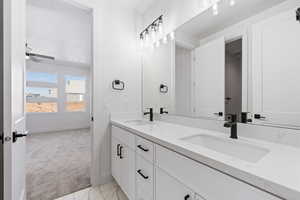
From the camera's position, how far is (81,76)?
210 inches

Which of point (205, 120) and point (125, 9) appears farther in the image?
point (125, 9)

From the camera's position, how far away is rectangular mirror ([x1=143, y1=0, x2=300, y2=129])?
33.6 inches

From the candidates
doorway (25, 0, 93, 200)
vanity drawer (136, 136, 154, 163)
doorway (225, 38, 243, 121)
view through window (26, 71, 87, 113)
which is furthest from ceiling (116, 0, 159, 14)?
view through window (26, 71, 87, 113)

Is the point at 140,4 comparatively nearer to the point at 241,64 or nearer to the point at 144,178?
the point at 241,64

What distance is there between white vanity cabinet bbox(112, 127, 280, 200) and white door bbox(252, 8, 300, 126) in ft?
2.14

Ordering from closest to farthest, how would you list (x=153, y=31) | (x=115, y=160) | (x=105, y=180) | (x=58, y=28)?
(x=115, y=160) → (x=105, y=180) → (x=153, y=31) → (x=58, y=28)

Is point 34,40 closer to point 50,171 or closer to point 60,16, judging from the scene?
point 60,16

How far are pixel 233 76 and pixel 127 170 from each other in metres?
1.32

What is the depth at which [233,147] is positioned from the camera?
880 millimetres

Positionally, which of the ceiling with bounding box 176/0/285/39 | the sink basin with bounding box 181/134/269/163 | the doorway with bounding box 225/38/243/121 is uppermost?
the ceiling with bounding box 176/0/285/39

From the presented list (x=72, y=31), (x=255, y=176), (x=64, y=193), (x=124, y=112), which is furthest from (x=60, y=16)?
(x=255, y=176)

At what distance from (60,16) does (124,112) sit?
7.20ft

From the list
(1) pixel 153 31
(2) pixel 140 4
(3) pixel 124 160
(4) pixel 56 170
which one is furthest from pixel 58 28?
(3) pixel 124 160

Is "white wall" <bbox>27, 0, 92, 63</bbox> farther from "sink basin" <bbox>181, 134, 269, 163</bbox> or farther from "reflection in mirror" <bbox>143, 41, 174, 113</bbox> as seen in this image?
"sink basin" <bbox>181, 134, 269, 163</bbox>
